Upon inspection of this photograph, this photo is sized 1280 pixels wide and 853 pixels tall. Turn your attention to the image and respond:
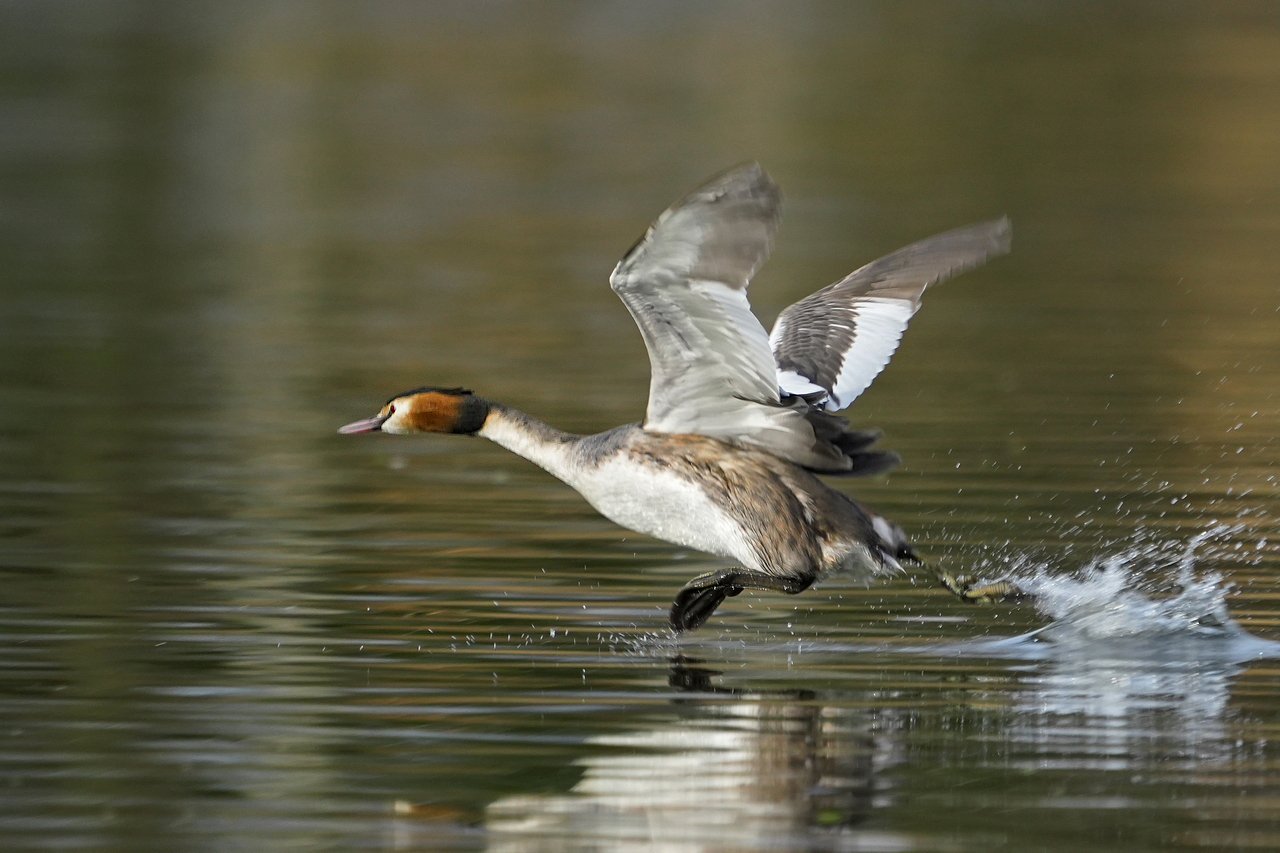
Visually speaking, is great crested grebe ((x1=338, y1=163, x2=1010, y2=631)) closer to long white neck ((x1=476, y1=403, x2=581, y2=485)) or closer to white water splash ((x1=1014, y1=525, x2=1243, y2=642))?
long white neck ((x1=476, y1=403, x2=581, y2=485))

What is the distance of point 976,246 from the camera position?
11508mm

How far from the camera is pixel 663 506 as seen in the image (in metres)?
9.68

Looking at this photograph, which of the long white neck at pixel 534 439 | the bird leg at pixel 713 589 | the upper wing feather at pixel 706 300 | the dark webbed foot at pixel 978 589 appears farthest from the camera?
the dark webbed foot at pixel 978 589

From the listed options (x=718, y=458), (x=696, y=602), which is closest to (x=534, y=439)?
(x=718, y=458)

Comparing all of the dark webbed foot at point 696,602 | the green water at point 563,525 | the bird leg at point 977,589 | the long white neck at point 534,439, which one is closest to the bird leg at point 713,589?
the dark webbed foot at point 696,602

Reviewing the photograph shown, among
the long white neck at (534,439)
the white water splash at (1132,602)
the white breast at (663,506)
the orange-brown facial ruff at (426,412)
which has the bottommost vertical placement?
the white water splash at (1132,602)

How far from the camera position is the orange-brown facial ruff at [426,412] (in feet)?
32.7

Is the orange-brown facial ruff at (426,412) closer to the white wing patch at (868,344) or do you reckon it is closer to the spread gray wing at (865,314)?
the spread gray wing at (865,314)

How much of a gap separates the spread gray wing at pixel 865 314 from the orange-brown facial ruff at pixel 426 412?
5.65 feet

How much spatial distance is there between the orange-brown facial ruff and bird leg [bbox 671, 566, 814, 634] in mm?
1210

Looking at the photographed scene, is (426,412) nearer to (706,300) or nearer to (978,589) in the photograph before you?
(706,300)

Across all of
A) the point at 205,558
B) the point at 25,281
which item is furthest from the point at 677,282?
the point at 25,281

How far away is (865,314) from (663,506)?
2343mm

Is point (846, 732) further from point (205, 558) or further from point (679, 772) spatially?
point (205, 558)
